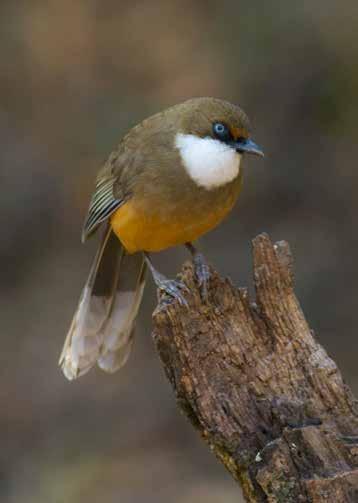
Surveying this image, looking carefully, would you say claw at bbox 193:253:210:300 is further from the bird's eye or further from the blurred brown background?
the blurred brown background

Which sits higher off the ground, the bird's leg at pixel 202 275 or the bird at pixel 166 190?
the bird at pixel 166 190

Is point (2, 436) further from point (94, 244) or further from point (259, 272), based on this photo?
point (259, 272)

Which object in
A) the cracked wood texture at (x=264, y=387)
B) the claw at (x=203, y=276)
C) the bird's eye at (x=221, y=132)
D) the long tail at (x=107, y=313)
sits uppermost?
the bird's eye at (x=221, y=132)

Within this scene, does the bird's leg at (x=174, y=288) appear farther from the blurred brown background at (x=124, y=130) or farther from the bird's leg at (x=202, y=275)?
the blurred brown background at (x=124, y=130)

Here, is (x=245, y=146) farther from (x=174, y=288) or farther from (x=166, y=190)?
(x=174, y=288)

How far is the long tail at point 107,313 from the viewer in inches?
279

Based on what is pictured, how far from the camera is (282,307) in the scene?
525cm

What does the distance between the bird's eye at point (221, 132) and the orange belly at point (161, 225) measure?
0.38m

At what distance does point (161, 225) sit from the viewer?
6.30 metres

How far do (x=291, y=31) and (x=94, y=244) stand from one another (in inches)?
116

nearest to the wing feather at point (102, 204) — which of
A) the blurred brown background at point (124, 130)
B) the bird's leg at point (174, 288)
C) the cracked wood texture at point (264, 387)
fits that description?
the bird's leg at point (174, 288)

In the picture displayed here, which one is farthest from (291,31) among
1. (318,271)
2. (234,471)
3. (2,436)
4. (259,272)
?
(234,471)

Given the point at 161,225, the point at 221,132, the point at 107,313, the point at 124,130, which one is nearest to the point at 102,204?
the point at 161,225

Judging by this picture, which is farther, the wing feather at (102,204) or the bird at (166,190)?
the wing feather at (102,204)
